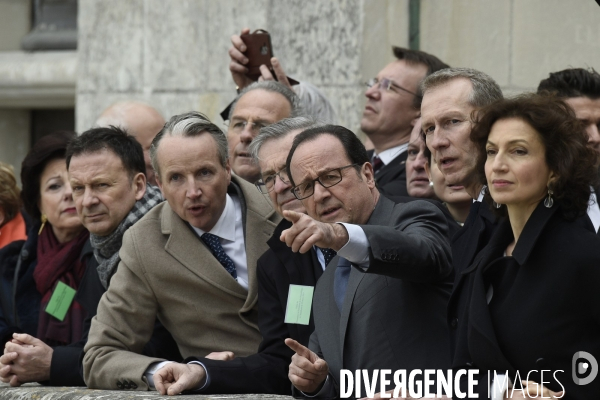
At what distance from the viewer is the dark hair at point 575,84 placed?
4.82 meters

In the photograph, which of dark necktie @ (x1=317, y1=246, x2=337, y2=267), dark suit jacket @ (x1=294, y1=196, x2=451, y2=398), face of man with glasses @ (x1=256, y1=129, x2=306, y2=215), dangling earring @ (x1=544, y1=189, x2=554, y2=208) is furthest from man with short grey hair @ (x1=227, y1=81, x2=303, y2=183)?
dangling earring @ (x1=544, y1=189, x2=554, y2=208)

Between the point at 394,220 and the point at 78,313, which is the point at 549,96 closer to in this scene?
the point at 394,220

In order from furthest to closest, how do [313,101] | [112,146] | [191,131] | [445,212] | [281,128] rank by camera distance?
[313,101] < [112,146] < [191,131] < [281,128] < [445,212]

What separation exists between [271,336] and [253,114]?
4.75 ft

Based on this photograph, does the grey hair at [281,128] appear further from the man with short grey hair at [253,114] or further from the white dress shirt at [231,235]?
the man with short grey hair at [253,114]

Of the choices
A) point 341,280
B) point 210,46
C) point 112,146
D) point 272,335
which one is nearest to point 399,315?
point 341,280

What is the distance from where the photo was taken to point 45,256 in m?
5.88

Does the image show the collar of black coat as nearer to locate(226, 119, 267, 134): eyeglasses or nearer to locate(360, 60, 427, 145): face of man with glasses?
locate(226, 119, 267, 134): eyeglasses

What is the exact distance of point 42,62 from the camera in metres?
9.59

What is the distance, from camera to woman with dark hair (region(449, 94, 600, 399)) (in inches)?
133

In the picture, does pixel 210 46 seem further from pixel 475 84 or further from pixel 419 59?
pixel 475 84

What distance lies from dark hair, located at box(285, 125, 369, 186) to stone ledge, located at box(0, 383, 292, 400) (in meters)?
0.85

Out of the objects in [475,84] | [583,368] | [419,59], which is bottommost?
[583,368]

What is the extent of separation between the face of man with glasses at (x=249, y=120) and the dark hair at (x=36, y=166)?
931 mm
